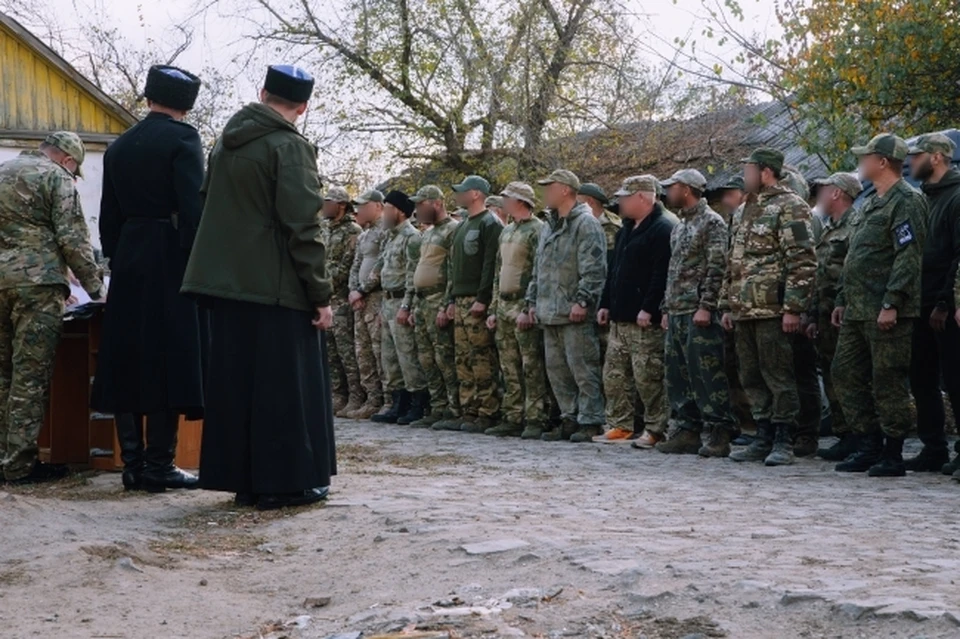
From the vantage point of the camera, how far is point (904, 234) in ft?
28.1

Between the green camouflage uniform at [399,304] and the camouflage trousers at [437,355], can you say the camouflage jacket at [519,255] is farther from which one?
the green camouflage uniform at [399,304]

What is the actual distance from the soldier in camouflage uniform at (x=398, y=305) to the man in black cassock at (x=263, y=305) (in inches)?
267

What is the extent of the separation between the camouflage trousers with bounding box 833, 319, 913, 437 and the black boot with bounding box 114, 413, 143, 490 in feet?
15.1

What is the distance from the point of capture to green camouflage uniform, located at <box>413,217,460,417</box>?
1346 centimetres

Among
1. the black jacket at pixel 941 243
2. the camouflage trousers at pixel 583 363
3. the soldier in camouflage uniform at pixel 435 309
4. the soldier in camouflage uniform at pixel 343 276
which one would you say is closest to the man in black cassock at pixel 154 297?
the camouflage trousers at pixel 583 363

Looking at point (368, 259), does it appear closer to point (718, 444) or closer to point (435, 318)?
point (435, 318)

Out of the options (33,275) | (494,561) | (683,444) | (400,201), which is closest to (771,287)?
(683,444)

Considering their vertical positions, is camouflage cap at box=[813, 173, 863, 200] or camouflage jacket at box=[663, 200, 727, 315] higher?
camouflage cap at box=[813, 173, 863, 200]

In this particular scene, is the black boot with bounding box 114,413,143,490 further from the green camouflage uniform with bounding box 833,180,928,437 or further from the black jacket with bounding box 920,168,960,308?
the black jacket with bounding box 920,168,960,308

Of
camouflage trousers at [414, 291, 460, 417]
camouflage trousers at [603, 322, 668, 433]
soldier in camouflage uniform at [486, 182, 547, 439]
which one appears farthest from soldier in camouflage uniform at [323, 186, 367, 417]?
camouflage trousers at [603, 322, 668, 433]

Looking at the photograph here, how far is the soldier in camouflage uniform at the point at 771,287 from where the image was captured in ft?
31.1

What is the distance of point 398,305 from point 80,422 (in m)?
5.50

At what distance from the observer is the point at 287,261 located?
7008mm

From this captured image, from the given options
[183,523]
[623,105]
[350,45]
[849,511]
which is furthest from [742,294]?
[350,45]
